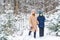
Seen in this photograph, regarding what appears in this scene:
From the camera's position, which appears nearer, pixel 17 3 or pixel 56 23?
pixel 56 23

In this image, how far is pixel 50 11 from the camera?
72.1 ft

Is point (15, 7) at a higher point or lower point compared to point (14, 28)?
higher

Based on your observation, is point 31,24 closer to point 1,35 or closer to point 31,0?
point 1,35

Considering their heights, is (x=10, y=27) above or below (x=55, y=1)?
below

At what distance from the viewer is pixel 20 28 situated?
15.7m

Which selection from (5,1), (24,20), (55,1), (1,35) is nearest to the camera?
(1,35)

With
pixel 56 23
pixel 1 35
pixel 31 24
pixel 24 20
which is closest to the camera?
pixel 1 35

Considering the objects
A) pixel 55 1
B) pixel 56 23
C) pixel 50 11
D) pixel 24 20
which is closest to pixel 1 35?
pixel 56 23

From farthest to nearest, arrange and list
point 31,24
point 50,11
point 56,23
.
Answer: point 50,11 < point 56,23 < point 31,24

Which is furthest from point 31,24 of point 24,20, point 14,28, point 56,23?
point 24,20

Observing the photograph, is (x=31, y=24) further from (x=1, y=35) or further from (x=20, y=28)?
(x=20, y=28)

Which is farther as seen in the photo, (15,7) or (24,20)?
(15,7)

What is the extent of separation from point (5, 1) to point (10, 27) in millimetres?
10647

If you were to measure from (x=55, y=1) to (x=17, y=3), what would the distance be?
147 inches
